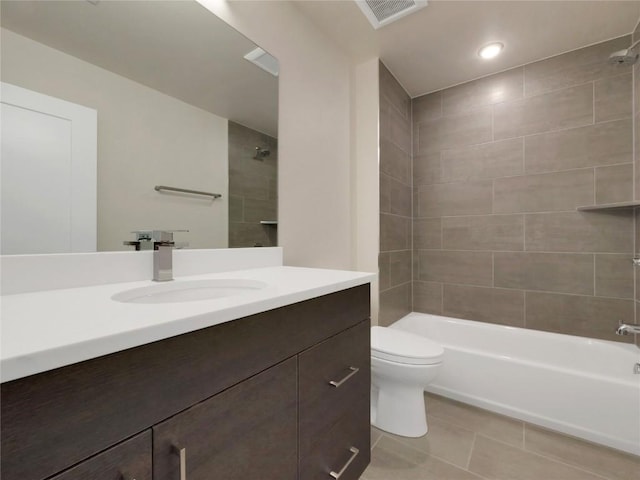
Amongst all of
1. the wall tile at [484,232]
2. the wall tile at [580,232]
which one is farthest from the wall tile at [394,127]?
the wall tile at [580,232]

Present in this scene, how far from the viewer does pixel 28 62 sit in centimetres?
81

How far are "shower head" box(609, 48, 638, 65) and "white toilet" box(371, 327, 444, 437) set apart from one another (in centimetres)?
199

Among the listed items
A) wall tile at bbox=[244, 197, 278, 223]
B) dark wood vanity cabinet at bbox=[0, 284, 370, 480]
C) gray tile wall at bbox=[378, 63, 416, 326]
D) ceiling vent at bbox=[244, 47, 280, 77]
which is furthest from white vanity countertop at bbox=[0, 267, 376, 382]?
gray tile wall at bbox=[378, 63, 416, 326]

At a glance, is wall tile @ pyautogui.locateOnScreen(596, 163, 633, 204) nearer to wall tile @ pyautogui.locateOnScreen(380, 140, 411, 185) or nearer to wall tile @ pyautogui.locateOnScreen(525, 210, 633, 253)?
wall tile @ pyautogui.locateOnScreen(525, 210, 633, 253)

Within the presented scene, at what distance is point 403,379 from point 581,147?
196cm

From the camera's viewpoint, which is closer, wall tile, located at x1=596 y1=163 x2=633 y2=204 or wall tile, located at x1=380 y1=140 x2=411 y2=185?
wall tile, located at x1=596 y1=163 x2=633 y2=204

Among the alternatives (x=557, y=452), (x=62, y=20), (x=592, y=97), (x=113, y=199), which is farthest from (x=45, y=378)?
(x=592, y=97)

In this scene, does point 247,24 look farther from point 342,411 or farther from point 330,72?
point 342,411

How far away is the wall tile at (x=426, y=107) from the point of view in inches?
100

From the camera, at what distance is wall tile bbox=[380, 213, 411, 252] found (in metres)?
2.19

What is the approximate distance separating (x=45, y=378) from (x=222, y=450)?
0.36m

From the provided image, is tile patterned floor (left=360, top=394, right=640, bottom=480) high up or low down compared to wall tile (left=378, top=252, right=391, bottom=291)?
down

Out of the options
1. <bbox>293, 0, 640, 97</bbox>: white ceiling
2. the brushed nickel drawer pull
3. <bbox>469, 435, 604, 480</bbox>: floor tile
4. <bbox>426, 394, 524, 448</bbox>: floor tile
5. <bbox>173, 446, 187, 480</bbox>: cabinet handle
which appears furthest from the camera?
<bbox>293, 0, 640, 97</bbox>: white ceiling

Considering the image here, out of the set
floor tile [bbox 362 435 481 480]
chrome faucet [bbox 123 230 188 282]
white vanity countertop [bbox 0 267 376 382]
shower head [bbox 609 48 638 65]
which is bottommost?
floor tile [bbox 362 435 481 480]
